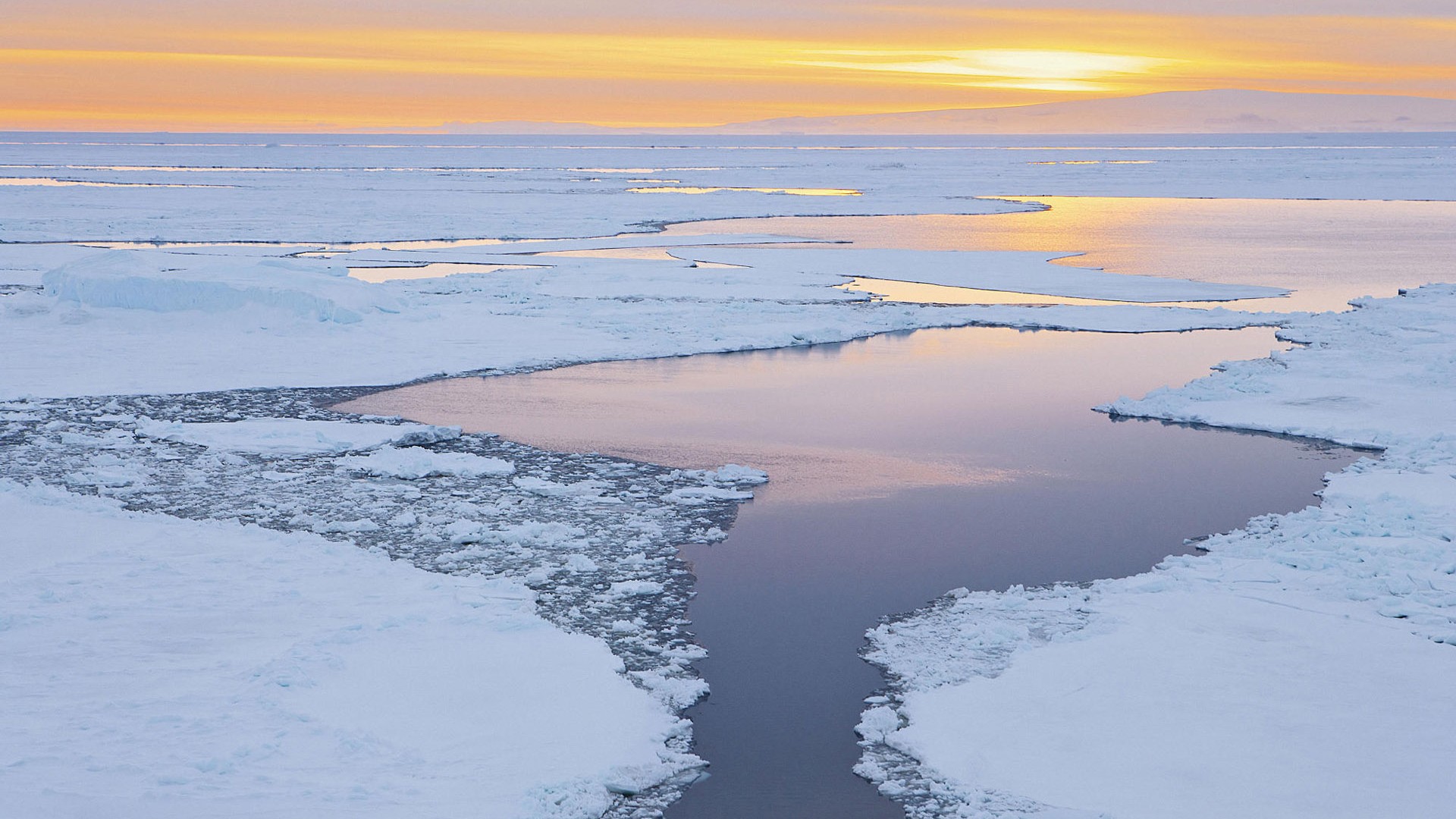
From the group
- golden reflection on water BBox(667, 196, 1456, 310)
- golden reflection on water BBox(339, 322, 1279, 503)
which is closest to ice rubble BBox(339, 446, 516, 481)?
golden reflection on water BBox(339, 322, 1279, 503)

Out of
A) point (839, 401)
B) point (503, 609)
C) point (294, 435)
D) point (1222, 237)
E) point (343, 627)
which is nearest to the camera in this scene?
point (343, 627)

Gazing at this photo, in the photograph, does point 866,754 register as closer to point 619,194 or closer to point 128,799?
point 128,799

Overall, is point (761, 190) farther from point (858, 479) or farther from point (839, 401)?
point (858, 479)

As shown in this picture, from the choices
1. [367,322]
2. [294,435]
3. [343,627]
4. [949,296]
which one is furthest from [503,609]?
[949,296]

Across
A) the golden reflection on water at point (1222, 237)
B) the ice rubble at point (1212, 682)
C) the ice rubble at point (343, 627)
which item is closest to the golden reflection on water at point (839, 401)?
the ice rubble at point (343, 627)

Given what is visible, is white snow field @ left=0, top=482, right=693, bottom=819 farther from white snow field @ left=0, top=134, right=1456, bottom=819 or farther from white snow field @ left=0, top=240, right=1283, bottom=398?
white snow field @ left=0, top=240, right=1283, bottom=398

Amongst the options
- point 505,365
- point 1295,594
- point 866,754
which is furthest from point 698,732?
point 505,365

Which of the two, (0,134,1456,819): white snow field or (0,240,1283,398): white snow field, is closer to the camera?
(0,134,1456,819): white snow field
